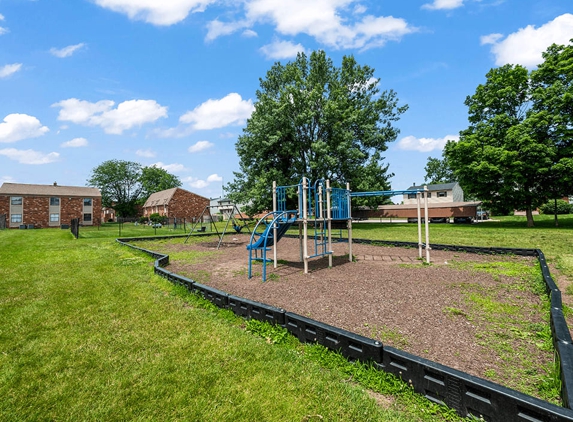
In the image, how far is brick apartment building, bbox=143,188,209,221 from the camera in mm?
47531

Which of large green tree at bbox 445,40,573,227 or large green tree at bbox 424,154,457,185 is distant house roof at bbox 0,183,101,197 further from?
large green tree at bbox 424,154,457,185

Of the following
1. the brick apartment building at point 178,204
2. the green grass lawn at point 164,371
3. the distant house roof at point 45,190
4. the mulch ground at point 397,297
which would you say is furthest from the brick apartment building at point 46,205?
the green grass lawn at point 164,371

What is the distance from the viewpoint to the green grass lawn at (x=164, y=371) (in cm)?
212

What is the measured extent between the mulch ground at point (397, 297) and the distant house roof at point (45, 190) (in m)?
42.0

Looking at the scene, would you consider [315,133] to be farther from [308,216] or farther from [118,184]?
[118,184]

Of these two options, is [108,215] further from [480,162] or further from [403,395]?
[403,395]

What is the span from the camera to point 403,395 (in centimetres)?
231

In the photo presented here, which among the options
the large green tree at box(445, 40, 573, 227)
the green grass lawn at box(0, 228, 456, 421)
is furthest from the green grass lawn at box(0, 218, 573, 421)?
the large green tree at box(445, 40, 573, 227)

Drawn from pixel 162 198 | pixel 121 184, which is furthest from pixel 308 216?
pixel 121 184

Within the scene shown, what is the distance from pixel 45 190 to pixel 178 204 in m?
18.0

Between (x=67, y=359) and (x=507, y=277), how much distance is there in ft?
26.1

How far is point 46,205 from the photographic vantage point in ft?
124


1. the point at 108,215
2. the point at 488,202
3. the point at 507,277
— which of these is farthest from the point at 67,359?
the point at 108,215

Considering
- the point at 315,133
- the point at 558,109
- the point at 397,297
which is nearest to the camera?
the point at 397,297
